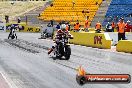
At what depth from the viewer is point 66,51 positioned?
17844 mm

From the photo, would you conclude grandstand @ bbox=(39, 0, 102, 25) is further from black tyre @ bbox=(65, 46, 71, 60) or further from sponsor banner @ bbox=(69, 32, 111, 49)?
black tyre @ bbox=(65, 46, 71, 60)

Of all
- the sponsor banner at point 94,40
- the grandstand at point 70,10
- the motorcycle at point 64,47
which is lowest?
the sponsor banner at point 94,40

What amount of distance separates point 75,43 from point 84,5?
33467 millimetres

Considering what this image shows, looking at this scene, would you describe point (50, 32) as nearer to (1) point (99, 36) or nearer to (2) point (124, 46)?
(1) point (99, 36)

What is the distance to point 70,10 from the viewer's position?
63.8 m

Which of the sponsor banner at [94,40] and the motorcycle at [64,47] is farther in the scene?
the sponsor banner at [94,40]

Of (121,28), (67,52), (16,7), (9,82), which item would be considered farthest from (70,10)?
(9,82)

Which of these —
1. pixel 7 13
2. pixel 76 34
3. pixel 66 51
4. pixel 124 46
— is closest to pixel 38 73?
pixel 66 51

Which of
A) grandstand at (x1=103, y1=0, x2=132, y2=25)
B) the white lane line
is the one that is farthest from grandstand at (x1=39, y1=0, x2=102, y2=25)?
the white lane line

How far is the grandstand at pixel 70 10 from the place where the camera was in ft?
198

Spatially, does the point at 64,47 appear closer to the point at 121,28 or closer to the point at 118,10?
the point at 121,28

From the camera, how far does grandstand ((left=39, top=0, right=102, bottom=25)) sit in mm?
60281

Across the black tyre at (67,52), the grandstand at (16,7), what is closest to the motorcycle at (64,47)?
the black tyre at (67,52)

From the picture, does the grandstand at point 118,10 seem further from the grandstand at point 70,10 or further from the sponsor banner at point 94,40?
the sponsor banner at point 94,40
